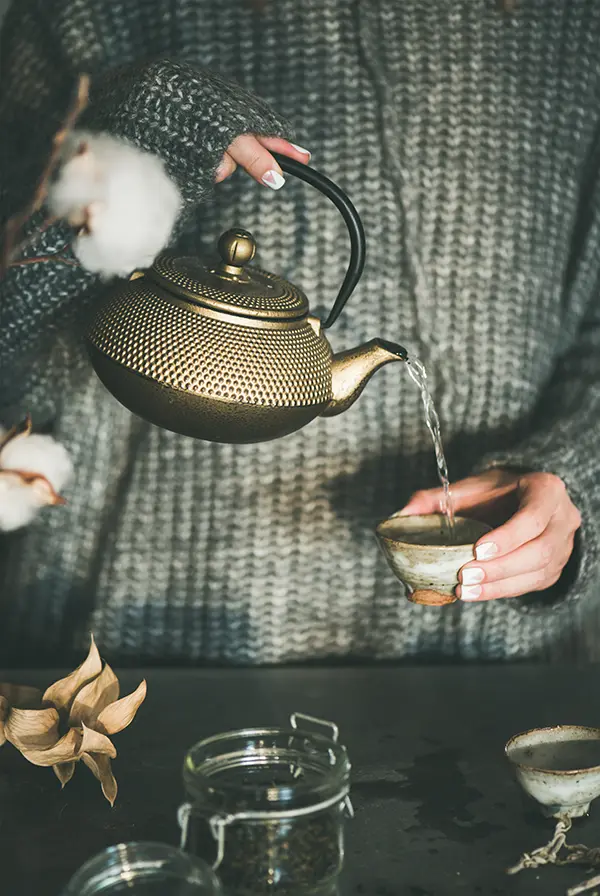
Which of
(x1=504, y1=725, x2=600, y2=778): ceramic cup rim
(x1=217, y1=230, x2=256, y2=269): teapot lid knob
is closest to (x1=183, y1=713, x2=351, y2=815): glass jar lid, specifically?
(x1=504, y1=725, x2=600, y2=778): ceramic cup rim

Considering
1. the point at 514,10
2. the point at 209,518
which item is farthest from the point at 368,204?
the point at 209,518

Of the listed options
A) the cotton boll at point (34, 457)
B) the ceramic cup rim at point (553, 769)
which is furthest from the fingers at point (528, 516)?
the cotton boll at point (34, 457)

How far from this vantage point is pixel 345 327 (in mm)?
1114

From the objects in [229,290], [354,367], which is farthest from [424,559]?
[229,290]

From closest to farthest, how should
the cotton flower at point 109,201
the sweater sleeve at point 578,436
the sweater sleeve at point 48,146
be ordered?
1. the cotton flower at point 109,201
2. the sweater sleeve at point 48,146
3. the sweater sleeve at point 578,436

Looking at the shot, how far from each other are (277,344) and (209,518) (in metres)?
0.45

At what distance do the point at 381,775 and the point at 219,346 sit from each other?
0.36 m

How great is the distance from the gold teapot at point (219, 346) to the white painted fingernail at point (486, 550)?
0.18 meters

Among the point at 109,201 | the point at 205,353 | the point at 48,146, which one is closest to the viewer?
the point at 109,201

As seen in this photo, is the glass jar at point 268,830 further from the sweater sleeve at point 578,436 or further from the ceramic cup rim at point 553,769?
the sweater sleeve at point 578,436

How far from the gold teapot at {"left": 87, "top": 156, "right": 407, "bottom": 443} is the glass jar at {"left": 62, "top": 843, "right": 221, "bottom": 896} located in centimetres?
28

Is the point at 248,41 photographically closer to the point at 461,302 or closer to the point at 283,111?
the point at 283,111

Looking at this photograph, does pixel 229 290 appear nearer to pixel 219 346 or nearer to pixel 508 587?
pixel 219 346

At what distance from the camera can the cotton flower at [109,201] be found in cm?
57
